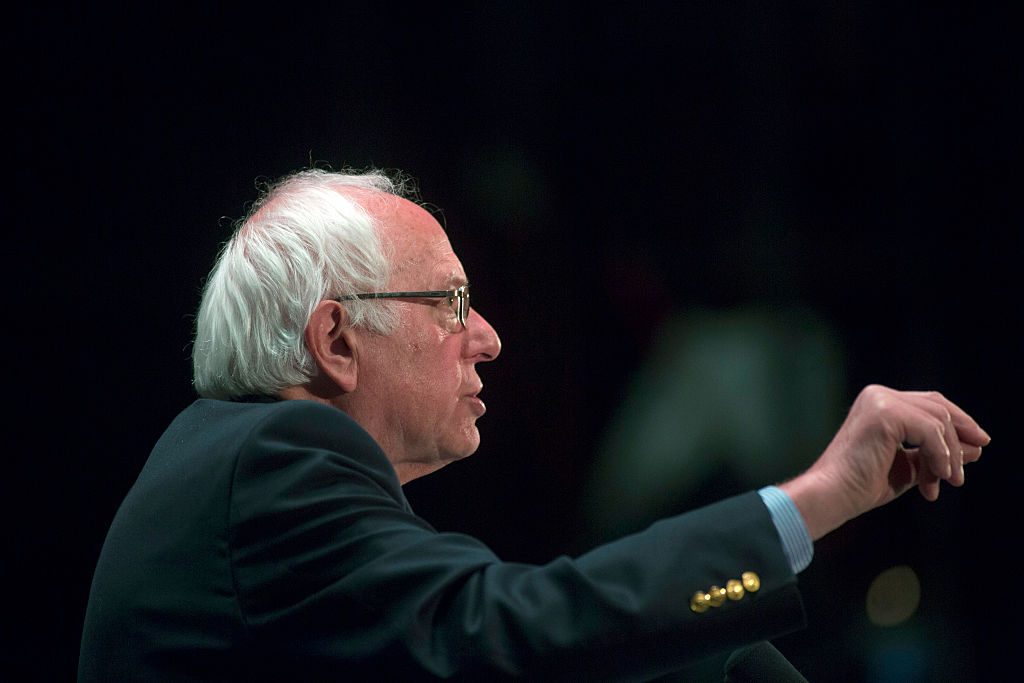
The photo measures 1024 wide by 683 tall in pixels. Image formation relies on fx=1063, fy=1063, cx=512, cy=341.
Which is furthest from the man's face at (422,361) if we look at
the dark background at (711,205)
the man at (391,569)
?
the dark background at (711,205)

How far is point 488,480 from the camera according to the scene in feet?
10.4

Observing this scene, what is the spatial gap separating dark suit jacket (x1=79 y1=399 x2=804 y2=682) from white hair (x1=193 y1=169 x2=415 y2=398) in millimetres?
273

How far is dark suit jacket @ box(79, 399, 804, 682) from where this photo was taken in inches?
46.6

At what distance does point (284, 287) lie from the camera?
5.69 ft

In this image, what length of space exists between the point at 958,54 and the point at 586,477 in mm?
1657

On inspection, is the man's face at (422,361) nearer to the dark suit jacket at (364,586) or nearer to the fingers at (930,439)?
the dark suit jacket at (364,586)

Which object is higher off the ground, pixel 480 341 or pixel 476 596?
pixel 480 341

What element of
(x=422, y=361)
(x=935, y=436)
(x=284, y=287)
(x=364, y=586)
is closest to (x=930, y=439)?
(x=935, y=436)

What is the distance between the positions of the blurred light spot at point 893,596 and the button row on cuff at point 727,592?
2.13 meters

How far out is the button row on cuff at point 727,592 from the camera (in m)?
1.20

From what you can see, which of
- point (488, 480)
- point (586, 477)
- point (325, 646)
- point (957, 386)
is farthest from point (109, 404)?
point (957, 386)

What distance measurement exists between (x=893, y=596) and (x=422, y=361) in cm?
198

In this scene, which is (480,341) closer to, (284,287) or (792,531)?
(284,287)

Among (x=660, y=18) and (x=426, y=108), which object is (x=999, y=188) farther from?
(x=426, y=108)
